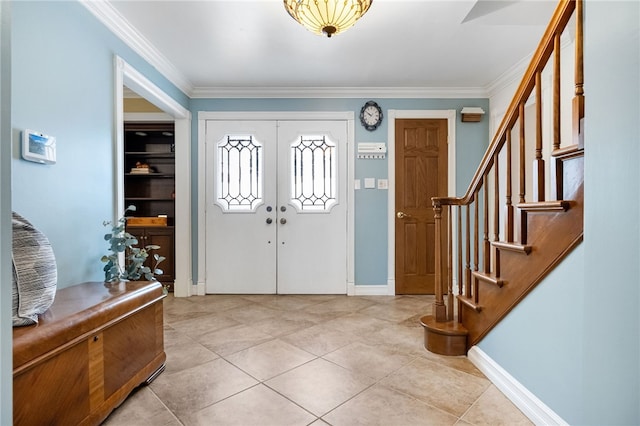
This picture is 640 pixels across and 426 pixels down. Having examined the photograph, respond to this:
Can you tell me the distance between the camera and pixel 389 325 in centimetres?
284

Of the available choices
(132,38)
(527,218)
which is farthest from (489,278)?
(132,38)

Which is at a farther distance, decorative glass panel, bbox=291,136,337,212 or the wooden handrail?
decorative glass panel, bbox=291,136,337,212

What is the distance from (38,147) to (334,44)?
2.25m

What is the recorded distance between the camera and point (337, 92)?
3.82 metres

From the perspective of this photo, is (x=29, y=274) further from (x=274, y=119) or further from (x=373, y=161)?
(x=373, y=161)

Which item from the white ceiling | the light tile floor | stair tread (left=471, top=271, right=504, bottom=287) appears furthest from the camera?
the white ceiling

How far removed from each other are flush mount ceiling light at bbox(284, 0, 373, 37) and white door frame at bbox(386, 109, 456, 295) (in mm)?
2002

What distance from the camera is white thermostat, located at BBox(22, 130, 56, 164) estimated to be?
1.61m

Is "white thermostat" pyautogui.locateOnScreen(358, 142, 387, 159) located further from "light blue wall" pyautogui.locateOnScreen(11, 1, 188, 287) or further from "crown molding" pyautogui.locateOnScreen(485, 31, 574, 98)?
"light blue wall" pyautogui.locateOnScreen(11, 1, 188, 287)

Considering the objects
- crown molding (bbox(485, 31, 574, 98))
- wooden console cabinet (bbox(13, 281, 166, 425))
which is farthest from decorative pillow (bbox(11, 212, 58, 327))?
crown molding (bbox(485, 31, 574, 98))

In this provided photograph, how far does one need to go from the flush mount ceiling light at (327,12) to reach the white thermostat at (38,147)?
5.13 ft

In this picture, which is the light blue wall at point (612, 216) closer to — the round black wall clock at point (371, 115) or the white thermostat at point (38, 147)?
the white thermostat at point (38, 147)

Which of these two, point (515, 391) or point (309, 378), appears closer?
point (515, 391)

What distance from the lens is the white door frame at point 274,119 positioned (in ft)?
12.6
